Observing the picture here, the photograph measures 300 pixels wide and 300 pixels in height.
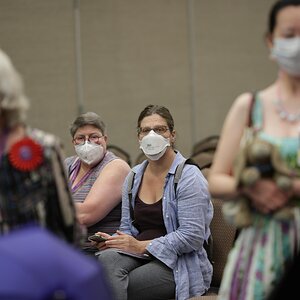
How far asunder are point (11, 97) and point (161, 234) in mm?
2223

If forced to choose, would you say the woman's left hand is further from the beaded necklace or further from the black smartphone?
the beaded necklace

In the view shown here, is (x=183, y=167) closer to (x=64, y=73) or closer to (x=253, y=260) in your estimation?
(x=253, y=260)

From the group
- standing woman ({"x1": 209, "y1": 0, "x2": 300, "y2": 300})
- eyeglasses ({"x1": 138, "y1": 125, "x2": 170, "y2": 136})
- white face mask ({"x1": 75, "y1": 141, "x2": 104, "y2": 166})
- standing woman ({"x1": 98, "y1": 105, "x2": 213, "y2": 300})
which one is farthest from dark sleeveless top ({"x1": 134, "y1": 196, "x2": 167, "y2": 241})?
standing woman ({"x1": 209, "y1": 0, "x2": 300, "y2": 300})

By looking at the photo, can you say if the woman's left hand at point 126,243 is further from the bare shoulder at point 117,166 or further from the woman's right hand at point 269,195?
the woman's right hand at point 269,195

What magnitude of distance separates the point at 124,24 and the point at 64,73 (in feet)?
3.30

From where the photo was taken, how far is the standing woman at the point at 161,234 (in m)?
4.54

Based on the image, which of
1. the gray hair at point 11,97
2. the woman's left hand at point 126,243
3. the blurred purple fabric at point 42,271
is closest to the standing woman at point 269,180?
the gray hair at point 11,97

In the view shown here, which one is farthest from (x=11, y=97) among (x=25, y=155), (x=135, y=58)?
(x=135, y=58)

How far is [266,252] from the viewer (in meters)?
2.63

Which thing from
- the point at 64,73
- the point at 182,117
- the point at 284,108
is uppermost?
the point at 284,108

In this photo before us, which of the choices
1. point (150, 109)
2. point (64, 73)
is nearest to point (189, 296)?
point (150, 109)

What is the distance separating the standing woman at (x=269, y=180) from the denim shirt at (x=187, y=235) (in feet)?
5.89

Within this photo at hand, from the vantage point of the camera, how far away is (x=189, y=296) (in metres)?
4.50

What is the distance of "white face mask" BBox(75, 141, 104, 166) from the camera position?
5.22 m
